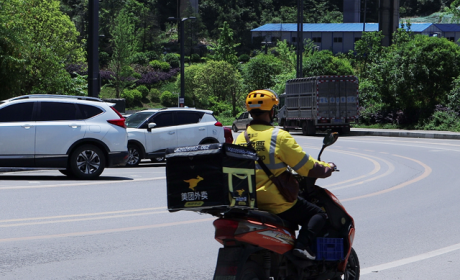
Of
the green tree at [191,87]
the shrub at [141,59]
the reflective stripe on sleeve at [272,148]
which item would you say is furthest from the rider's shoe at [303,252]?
the shrub at [141,59]

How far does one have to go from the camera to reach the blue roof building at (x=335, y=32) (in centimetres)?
10731

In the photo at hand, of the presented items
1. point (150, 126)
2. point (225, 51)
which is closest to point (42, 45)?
point (150, 126)

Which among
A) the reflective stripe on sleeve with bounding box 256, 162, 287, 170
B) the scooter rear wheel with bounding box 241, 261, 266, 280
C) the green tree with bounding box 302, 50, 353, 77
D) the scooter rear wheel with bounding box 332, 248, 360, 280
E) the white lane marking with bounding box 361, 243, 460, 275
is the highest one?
the green tree with bounding box 302, 50, 353, 77

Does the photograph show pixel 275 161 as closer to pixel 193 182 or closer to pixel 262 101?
pixel 262 101

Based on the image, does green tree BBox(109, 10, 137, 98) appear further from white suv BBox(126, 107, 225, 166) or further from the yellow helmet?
the yellow helmet

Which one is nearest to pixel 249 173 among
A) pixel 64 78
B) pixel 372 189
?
pixel 372 189

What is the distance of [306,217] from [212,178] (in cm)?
91

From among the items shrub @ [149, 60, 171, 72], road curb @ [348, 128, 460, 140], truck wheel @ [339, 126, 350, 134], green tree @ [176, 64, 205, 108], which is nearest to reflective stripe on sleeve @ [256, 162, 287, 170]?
road curb @ [348, 128, 460, 140]

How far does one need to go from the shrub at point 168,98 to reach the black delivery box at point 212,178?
67.0 meters

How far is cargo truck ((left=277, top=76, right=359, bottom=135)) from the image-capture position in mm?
33219

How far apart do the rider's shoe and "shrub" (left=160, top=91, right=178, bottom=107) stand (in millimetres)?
66801

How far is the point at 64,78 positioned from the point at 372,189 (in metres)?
23.5

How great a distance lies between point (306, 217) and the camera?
462cm

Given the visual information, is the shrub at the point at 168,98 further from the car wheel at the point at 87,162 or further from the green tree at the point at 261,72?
the car wheel at the point at 87,162
